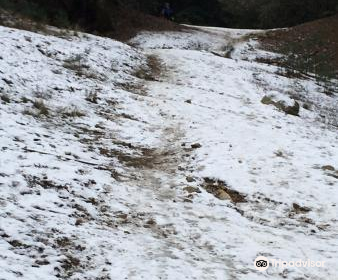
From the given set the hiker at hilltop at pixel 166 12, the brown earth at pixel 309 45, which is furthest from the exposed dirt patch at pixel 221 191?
the hiker at hilltop at pixel 166 12

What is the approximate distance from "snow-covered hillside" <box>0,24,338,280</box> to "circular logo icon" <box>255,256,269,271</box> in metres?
0.07

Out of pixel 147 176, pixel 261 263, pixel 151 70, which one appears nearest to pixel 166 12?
pixel 151 70

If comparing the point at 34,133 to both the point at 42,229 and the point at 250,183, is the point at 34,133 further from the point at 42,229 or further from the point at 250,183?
the point at 250,183

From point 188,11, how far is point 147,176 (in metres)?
32.5

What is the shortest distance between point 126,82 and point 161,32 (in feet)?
51.3

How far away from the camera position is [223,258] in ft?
19.0

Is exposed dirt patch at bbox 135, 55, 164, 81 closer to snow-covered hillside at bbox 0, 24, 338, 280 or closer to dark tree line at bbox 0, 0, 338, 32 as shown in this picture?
snow-covered hillside at bbox 0, 24, 338, 280

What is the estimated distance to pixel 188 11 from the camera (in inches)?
1524

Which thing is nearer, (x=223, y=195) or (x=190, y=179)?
(x=223, y=195)

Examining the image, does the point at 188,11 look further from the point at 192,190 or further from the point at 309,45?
the point at 192,190

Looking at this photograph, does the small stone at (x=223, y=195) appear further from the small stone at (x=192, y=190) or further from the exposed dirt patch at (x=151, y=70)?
the exposed dirt patch at (x=151, y=70)

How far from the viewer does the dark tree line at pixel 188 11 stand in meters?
20.6

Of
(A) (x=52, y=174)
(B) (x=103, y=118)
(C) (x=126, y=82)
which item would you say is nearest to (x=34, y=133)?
(A) (x=52, y=174)

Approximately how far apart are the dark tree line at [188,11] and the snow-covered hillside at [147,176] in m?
6.73
